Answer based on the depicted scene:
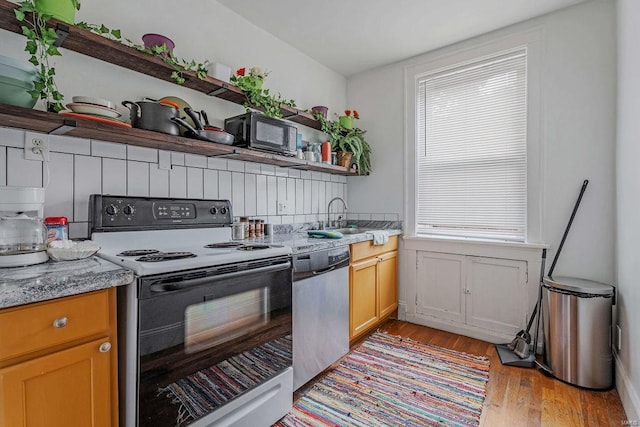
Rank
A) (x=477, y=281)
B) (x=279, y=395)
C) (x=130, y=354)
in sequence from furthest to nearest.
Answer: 1. (x=477, y=281)
2. (x=279, y=395)
3. (x=130, y=354)

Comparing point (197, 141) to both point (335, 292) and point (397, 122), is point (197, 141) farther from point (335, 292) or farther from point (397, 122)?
point (397, 122)

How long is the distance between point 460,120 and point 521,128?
1.63 feet

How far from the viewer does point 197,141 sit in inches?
→ 70.8

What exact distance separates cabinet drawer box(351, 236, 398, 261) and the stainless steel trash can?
1.26m

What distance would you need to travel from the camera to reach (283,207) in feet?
9.11

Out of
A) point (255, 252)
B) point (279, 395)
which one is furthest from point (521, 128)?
point (279, 395)

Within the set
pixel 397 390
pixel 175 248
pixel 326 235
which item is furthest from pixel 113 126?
pixel 397 390

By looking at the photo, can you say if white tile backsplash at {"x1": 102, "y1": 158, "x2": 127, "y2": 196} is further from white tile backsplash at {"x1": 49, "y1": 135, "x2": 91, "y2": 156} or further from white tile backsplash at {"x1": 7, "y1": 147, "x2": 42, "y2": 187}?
white tile backsplash at {"x1": 7, "y1": 147, "x2": 42, "y2": 187}

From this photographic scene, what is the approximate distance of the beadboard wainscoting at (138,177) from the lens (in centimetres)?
150

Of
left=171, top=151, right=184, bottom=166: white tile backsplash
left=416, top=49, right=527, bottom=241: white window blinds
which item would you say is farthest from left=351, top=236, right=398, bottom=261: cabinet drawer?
left=171, top=151, right=184, bottom=166: white tile backsplash

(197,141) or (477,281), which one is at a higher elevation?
(197,141)

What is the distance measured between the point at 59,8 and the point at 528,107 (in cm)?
300

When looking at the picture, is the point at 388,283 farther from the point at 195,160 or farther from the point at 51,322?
the point at 51,322

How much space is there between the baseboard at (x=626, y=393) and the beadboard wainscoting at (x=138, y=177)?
7.84 ft
